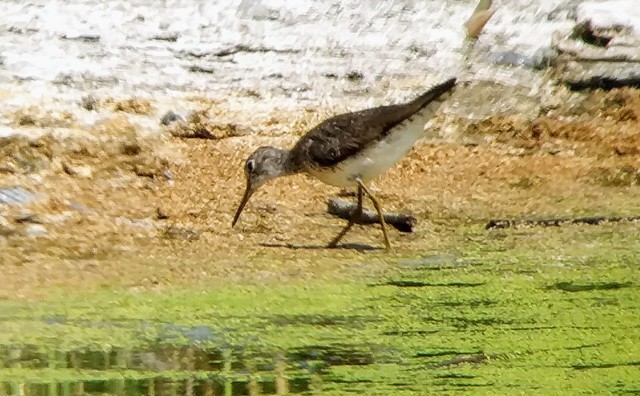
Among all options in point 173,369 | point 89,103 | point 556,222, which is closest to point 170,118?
point 89,103

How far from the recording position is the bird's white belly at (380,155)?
9.13 m

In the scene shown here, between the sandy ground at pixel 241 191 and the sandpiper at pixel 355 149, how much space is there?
0.98ft

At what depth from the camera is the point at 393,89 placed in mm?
11461

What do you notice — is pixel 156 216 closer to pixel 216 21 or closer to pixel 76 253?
pixel 76 253

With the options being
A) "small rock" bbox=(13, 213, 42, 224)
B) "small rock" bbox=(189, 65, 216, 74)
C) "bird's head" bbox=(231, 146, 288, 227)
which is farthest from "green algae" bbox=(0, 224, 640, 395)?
"small rock" bbox=(189, 65, 216, 74)

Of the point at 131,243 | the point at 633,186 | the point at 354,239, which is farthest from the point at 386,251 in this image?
the point at 633,186

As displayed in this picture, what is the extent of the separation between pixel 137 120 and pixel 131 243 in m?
2.12

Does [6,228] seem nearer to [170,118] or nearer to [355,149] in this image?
[355,149]

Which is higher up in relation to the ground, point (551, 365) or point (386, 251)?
point (386, 251)

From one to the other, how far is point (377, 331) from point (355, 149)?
2.72 m

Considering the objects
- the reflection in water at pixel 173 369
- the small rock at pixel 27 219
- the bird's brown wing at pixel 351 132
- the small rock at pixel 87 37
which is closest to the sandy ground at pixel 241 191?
the small rock at pixel 27 219

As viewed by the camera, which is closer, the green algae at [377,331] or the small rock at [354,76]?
the green algae at [377,331]

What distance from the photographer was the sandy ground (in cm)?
835

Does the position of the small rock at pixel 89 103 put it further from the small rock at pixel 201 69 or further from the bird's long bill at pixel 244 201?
the bird's long bill at pixel 244 201
